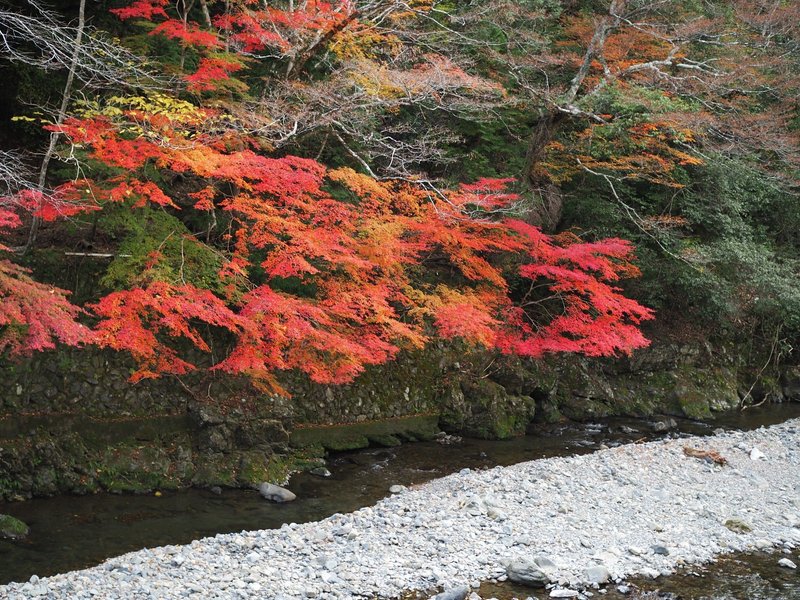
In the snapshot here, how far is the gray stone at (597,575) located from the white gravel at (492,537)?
0.05 metres

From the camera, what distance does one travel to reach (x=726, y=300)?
1518cm

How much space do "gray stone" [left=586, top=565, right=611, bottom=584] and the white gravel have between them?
5cm

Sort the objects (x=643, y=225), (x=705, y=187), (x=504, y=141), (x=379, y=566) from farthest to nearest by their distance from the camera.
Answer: (x=504, y=141) < (x=705, y=187) < (x=643, y=225) < (x=379, y=566)

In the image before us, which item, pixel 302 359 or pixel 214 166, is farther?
pixel 302 359

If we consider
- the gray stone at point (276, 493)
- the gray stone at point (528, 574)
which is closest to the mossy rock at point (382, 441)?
the gray stone at point (276, 493)

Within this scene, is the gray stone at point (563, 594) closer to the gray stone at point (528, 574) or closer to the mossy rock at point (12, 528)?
the gray stone at point (528, 574)

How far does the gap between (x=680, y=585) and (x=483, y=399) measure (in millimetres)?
6571

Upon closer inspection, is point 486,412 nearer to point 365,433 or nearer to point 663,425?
point 365,433

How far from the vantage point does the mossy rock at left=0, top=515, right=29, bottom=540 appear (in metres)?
7.62

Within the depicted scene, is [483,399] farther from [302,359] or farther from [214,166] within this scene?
[214,166]

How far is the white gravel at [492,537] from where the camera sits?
22.0 ft

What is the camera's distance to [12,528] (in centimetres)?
768

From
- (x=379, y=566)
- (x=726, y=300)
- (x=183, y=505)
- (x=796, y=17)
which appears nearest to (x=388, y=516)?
(x=379, y=566)

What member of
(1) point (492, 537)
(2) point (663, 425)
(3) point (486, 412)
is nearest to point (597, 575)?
(1) point (492, 537)
